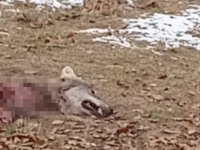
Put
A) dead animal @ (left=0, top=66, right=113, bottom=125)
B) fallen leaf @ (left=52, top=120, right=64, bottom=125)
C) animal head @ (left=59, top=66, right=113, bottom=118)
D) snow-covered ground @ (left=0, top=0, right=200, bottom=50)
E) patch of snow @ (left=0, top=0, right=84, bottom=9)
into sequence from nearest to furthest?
1. fallen leaf @ (left=52, top=120, right=64, bottom=125)
2. dead animal @ (left=0, top=66, right=113, bottom=125)
3. animal head @ (left=59, top=66, right=113, bottom=118)
4. snow-covered ground @ (left=0, top=0, right=200, bottom=50)
5. patch of snow @ (left=0, top=0, right=84, bottom=9)

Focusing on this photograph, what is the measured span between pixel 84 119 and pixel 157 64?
203 centimetres

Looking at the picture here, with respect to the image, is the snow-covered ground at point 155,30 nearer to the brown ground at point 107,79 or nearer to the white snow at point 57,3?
the white snow at point 57,3

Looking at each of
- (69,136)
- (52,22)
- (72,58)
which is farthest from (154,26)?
(69,136)

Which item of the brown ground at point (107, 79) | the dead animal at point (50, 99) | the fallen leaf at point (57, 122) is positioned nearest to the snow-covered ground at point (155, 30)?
the brown ground at point (107, 79)

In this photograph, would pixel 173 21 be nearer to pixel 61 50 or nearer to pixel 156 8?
pixel 156 8

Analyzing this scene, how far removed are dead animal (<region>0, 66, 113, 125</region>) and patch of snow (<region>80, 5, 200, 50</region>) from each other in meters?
2.46

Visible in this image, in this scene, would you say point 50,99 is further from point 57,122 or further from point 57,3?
point 57,3

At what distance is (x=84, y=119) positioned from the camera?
227 inches

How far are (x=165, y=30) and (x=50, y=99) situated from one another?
340cm

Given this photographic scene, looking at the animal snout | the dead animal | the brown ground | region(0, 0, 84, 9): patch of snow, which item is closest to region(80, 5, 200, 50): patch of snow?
the brown ground

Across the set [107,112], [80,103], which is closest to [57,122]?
[80,103]

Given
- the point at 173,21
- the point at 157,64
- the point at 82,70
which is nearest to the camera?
the point at 82,70

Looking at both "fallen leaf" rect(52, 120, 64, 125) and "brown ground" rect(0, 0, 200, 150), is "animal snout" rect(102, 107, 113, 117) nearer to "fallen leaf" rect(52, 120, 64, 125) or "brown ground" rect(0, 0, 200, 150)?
"brown ground" rect(0, 0, 200, 150)

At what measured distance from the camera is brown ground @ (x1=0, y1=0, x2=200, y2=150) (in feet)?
17.7
